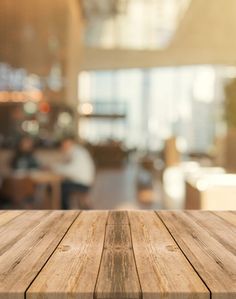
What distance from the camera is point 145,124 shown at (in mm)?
20062

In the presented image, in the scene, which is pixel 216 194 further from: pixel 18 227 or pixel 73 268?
pixel 73 268

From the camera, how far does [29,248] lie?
1.32 m

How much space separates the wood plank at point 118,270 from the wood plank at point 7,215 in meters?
0.40

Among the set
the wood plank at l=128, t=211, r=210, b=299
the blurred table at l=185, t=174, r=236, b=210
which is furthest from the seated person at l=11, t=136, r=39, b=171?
the wood plank at l=128, t=211, r=210, b=299

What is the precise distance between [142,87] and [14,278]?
1964 cm

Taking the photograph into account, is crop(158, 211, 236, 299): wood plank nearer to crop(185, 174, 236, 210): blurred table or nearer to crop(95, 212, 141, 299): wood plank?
crop(95, 212, 141, 299): wood plank

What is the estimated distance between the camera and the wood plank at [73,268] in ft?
3.21

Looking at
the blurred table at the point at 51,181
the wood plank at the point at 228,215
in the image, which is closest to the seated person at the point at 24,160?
the blurred table at the point at 51,181

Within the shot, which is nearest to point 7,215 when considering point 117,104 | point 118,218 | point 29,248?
point 118,218

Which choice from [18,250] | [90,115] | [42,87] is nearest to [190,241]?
[18,250]

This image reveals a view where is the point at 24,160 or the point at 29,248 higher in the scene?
the point at 29,248

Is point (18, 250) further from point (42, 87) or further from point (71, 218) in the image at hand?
point (42, 87)

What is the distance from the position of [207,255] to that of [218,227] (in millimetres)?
394

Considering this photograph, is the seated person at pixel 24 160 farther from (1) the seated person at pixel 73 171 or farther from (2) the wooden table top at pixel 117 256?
(2) the wooden table top at pixel 117 256
